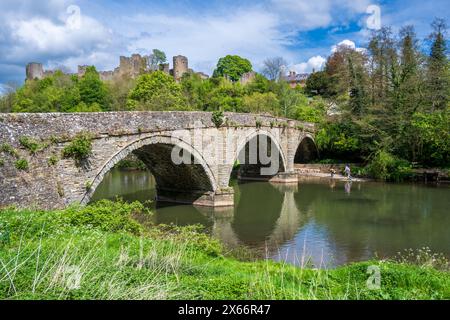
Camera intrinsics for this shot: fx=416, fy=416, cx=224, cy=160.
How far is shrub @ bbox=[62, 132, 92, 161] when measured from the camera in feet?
41.9

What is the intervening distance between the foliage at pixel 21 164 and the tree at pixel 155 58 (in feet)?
199

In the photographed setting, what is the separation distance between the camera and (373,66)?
3494 centimetres

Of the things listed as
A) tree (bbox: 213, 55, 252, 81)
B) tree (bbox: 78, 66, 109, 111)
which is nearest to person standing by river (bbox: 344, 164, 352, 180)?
tree (bbox: 78, 66, 109, 111)

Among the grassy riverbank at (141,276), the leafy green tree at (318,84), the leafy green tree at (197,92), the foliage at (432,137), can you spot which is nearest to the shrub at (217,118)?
the grassy riverbank at (141,276)

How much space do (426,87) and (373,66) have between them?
5491 mm

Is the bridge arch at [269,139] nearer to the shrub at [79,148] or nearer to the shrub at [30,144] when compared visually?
the shrub at [79,148]

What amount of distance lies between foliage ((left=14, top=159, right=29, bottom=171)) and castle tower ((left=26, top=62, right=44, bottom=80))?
65915 mm

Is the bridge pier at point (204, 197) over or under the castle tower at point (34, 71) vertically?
under

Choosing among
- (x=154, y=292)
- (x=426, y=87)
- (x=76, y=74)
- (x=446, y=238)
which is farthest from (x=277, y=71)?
(x=154, y=292)

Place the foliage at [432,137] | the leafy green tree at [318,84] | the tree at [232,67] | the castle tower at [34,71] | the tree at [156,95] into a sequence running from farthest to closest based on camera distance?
the castle tower at [34,71]
the tree at [232,67]
the leafy green tree at [318,84]
the tree at [156,95]
the foliage at [432,137]

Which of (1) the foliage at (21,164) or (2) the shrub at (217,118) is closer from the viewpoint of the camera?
(1) the foliage at (21,164)

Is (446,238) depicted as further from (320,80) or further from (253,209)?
(320,80)

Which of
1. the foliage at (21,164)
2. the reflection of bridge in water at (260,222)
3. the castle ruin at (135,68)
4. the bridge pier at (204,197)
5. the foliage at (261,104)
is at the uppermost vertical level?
the castle ruin at (135,68)

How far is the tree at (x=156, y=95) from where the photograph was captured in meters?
36.2
